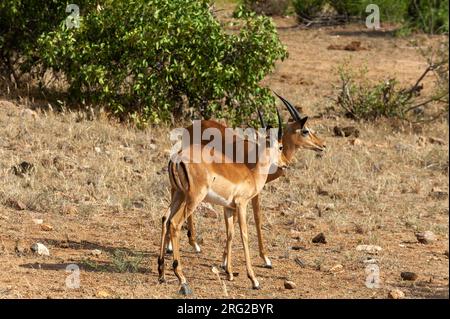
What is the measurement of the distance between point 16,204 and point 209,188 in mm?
2611

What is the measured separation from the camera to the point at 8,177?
366 inches

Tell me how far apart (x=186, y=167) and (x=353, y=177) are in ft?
12.4

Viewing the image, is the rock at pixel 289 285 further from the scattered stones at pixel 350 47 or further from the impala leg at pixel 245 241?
the scattered stones at pixel 350 47

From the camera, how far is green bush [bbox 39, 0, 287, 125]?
11094 millimetres

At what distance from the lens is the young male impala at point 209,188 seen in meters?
6.59

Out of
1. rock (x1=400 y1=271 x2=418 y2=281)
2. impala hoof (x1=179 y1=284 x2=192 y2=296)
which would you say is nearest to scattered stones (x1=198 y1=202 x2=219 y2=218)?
rock (x1=400 y1=271 x2=418 y2=281)

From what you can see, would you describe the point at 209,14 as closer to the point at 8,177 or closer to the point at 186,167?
the point at 8,177

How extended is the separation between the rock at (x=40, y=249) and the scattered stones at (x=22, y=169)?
2156 millimetres

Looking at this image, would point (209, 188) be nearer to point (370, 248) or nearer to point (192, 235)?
point (192, 235)

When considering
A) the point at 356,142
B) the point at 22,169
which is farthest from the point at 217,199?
the point at 356,142

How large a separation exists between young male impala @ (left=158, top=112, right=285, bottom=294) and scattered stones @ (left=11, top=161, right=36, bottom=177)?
2769 mm

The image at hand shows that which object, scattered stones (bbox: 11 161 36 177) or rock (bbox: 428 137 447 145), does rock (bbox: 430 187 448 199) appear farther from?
scattered stones (bbox: 11 161 36 177)

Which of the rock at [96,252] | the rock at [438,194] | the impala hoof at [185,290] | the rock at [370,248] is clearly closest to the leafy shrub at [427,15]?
the rock at [438,194]

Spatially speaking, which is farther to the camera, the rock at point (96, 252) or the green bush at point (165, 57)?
the green bush at point (165, 57)
